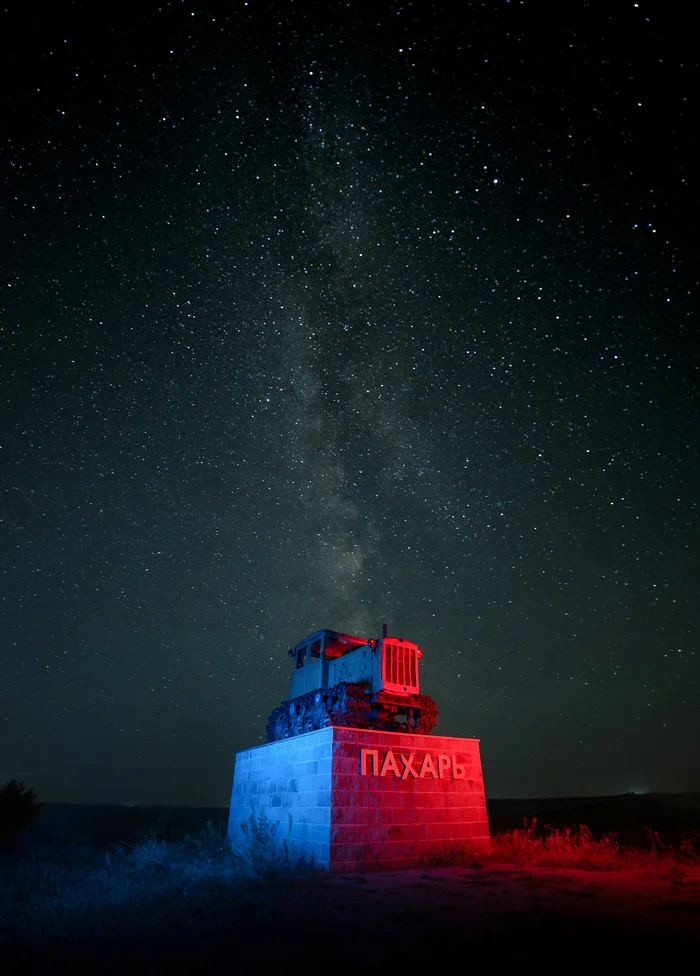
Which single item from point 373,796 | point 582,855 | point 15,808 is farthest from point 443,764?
point 15,808

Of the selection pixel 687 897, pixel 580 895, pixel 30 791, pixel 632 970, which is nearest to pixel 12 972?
pixel 632 970

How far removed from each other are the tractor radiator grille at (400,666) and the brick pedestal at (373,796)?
6.25ft

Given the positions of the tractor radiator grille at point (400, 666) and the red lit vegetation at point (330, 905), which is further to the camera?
the tractor radiator grille at point (400, 666)

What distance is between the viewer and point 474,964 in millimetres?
4910

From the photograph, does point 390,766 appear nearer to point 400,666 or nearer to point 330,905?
point 400,666

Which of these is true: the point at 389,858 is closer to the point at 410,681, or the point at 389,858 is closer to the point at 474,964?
the point at 410,681

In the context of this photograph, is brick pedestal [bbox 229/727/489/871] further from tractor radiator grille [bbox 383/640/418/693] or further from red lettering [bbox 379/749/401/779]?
tractor radiator grille [bbox 383/640/418/693]

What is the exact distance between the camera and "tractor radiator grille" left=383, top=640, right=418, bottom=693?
16766 mm

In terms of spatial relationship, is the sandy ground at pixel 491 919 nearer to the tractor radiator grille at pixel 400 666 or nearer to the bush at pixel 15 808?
the tractor radiator grille at pixel 400 666

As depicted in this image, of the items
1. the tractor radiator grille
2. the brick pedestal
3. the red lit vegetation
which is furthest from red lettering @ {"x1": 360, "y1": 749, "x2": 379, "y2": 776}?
the tractor radiator grille

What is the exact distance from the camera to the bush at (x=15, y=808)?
35500 mm

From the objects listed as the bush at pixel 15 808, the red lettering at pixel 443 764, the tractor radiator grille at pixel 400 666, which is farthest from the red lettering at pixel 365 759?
the bush at pixel 15 808

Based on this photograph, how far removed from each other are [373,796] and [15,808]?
119 feet

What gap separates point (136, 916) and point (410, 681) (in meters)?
11.2
